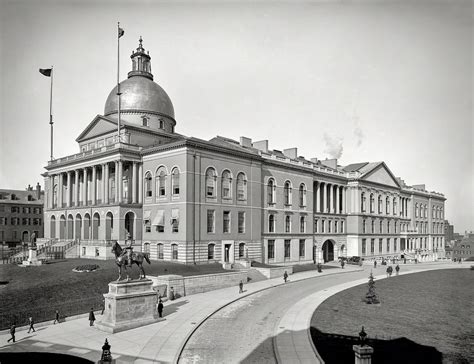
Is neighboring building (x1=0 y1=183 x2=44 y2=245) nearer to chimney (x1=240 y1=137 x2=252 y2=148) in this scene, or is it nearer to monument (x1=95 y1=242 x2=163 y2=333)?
chimney (x1=240 y1=137 x2=252 y2=148)

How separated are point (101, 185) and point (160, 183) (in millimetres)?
10425

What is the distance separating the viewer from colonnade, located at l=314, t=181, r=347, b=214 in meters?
74.4

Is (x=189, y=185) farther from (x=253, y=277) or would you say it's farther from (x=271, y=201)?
(x=271, y=201)

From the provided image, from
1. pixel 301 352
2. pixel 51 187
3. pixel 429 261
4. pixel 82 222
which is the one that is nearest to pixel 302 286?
pixel 301 352

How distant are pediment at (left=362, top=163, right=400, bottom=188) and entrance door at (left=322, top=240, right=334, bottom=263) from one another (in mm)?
15121

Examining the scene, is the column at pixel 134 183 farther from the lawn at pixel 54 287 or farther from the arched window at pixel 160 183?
the lawn at pixel 54 287

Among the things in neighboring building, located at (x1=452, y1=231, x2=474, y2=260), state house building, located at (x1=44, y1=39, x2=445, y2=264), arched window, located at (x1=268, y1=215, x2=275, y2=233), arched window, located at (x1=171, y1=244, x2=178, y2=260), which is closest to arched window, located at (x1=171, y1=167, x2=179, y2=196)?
state house building, located at (x1=44, y1=39, x2=445, y2=264)

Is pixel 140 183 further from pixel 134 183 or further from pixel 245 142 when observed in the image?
pixel 245 142

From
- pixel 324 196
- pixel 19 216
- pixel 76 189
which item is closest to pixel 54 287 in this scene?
pixel 76 189

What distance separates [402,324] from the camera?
2958 centimetres

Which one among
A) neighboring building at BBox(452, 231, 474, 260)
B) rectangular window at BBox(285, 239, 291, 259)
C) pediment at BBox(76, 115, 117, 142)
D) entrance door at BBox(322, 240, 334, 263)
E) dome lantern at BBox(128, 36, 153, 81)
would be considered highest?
dome lantern at BBox(128, 36, 153, 81)

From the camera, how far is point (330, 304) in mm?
35750

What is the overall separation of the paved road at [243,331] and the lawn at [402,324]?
309 centimetres

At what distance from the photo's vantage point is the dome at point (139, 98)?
62.0 meters
